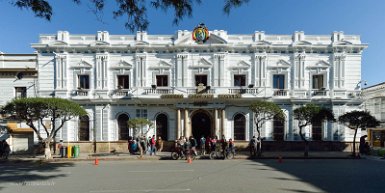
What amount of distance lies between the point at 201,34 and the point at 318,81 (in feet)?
38.9

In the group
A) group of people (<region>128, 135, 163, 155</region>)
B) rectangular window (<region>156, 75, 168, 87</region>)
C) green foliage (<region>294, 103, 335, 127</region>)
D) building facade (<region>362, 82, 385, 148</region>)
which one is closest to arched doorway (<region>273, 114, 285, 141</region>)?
green foliage (<region>294, 103, 335, 127</region>)

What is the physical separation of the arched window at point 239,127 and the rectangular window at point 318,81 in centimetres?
746

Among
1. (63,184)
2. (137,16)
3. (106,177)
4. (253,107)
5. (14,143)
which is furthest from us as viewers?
(14,143)

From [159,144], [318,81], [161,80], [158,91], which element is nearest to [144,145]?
[159,144]

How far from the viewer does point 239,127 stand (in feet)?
72.8

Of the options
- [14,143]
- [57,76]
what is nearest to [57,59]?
[57,76]

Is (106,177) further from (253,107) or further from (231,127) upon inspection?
(231,127)

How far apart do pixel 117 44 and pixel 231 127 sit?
1315 cm

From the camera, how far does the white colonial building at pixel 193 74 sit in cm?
2181

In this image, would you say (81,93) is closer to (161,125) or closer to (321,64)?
(161,125)

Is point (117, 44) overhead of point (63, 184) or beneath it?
overhead

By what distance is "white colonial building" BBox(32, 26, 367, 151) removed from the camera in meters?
21.8

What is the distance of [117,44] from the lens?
22266 millimetres

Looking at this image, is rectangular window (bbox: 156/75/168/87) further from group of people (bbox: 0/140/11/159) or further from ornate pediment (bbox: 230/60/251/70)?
group of people (bbox: 0/140/11/159)
